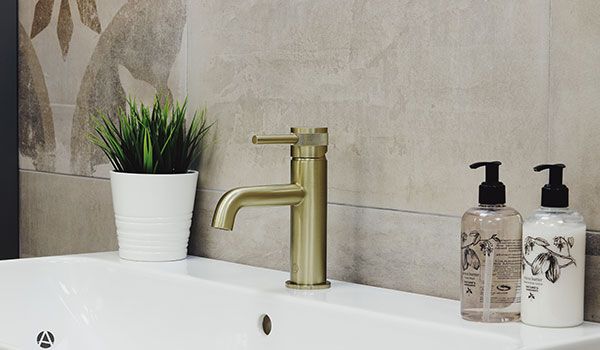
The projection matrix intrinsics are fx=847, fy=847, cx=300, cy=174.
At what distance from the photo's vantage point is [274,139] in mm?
1088

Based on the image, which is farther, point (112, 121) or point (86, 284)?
point (112, 121)

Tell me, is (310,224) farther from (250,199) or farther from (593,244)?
(593,244)

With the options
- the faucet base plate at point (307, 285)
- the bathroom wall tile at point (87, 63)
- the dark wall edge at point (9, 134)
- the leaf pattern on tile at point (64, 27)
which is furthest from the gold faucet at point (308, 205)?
the dark wall edge at point (9, 134)

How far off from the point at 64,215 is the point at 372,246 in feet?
2.64

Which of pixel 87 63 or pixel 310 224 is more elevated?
pixel 87 63

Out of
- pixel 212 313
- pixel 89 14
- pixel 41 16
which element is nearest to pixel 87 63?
pixel 89 14

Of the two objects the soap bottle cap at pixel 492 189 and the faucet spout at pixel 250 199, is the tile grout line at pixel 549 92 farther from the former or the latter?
the faucet spout at pixel 250 199

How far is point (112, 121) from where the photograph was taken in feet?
5.16

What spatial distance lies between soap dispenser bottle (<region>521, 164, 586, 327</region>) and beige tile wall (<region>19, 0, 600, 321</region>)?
6 cm

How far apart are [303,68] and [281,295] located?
1.11 ft

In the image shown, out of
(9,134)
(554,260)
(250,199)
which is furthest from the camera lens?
(9,134)

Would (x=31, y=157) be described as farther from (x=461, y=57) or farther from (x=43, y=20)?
(x=461, y=57)

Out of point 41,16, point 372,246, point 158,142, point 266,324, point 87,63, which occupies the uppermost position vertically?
point 41,16

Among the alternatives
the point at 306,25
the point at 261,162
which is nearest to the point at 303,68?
the point at 306,25
